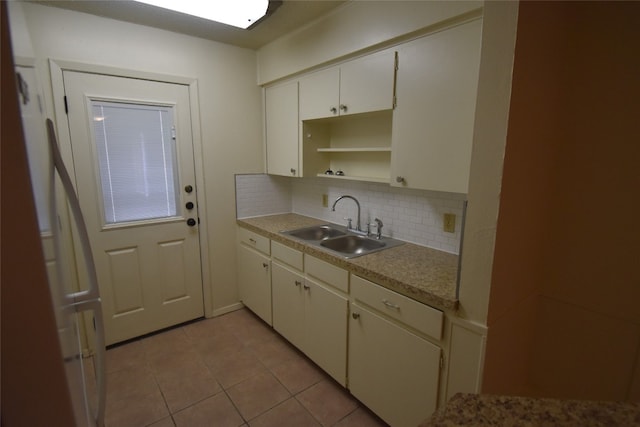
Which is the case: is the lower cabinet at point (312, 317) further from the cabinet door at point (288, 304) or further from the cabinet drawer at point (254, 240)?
the cabinet drawer at point (254, 240)

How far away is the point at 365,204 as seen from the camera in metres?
2.45

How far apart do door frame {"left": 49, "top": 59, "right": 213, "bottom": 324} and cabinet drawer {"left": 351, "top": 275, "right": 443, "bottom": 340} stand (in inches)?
62.6

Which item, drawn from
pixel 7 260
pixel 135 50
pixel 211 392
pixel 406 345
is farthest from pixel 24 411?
pixel 135 50

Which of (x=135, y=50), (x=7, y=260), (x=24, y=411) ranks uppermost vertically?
(x=135, y=50)

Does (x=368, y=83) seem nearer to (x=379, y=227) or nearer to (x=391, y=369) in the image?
(x=379, y=227)

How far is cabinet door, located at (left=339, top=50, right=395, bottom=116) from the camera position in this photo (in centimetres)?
178

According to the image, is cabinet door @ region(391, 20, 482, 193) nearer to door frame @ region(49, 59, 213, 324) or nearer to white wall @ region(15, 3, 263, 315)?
white wall @ region(15, 3, 263, 315)

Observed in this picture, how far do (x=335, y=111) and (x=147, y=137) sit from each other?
1.46 m

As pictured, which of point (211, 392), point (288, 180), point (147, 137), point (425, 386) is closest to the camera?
point (425, 386)

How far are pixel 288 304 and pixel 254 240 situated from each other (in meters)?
0.63

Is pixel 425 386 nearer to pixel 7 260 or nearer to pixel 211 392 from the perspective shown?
pixel 211 392

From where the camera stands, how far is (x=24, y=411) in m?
0.43

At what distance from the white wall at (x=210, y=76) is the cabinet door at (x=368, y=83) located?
1.12 m

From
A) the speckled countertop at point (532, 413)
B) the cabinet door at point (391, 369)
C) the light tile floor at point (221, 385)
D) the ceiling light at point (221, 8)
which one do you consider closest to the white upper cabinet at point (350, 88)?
the ceiling light at point (221, 8)
